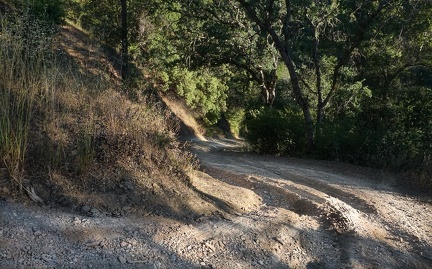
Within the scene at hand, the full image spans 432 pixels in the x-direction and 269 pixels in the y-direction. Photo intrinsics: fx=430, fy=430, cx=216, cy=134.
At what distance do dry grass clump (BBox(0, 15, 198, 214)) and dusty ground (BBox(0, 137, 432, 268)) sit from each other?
1.40ft

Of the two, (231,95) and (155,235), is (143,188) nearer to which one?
(155,235)

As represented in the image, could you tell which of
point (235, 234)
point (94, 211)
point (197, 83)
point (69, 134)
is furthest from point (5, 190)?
point (197, 83)

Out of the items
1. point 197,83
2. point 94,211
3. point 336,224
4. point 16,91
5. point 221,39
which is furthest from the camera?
point 197,83

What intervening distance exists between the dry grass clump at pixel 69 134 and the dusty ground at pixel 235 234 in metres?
0.43

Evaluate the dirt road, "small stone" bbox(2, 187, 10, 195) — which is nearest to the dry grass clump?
"small stone" bbox(2, 187, 10, 195)

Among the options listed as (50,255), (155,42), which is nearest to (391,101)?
(155,42)

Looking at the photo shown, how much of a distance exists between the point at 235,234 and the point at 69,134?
2.23m

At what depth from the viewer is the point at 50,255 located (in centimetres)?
360

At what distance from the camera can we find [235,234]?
4.84 metres

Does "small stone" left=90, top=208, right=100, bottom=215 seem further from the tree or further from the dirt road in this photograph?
the tree

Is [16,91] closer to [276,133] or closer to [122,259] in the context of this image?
[122,259]

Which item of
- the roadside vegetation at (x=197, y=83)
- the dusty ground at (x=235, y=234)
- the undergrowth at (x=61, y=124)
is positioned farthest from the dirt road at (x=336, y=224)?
the undergrowth at (x=61, y=124)

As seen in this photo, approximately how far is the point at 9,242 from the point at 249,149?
13842mm

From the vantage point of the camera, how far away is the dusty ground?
3.78 metres
